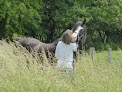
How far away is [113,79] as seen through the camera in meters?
3.97

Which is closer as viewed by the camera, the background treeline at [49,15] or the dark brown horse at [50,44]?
the dark brown horse at [50,44]

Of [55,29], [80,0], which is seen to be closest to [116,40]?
→ [55,29]

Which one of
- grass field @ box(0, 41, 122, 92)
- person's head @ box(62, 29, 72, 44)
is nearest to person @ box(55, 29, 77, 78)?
person's head @ box(62, 29, 72, 44)

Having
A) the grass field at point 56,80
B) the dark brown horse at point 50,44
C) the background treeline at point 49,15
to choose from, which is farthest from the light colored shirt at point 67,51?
the background treeline at point 49,15

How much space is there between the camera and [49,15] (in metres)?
20.2

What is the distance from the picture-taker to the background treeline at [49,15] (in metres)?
15.4

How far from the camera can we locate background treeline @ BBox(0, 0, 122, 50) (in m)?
15.4

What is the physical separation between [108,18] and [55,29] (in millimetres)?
5704

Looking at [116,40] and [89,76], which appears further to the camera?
[116,40]

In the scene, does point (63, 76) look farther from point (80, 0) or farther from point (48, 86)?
point (80, 0)

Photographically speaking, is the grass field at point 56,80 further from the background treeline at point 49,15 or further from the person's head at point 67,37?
the background treeline at point 49,15

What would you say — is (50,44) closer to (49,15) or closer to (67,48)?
(67,48)

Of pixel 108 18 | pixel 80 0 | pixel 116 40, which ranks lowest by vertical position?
pixel 116 40

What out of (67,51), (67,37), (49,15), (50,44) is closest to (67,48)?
(67,51)
